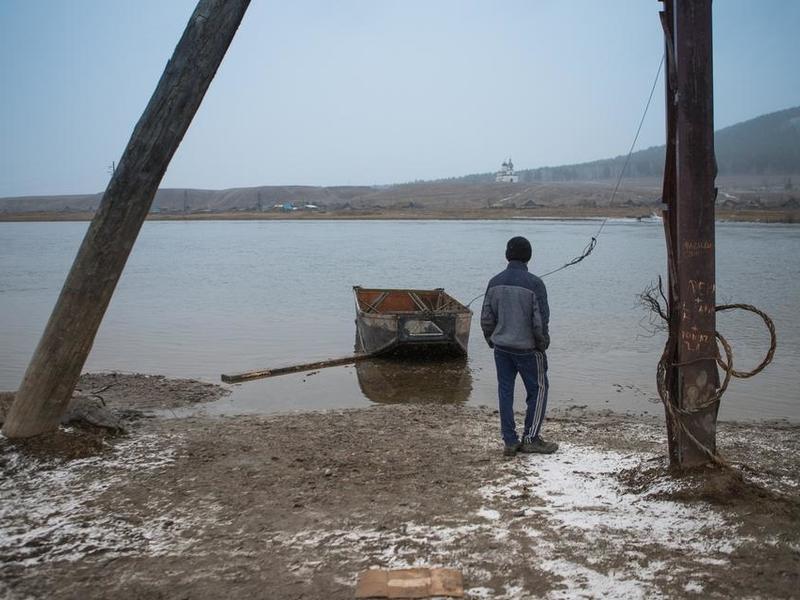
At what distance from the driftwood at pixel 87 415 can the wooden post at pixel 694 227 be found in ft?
16.0

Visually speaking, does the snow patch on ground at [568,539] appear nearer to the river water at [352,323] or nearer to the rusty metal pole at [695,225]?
the rusty metal pole at [695,225]

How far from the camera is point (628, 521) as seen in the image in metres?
4.41

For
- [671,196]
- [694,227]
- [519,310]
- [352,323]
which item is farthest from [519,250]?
[352,323]

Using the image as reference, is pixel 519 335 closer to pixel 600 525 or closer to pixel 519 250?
pixel 519 250

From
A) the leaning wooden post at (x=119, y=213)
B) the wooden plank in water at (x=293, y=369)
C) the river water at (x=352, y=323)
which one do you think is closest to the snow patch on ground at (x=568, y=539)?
the leaning wooden post at (x=119, y=213)

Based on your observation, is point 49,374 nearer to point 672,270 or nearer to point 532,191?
point 672,270

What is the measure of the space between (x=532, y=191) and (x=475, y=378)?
121781 millimetres

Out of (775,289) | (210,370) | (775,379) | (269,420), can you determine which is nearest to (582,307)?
(775,289)

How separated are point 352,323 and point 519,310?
12381mm

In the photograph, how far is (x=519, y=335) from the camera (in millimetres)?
5930

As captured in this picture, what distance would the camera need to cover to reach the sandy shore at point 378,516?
3738 mm

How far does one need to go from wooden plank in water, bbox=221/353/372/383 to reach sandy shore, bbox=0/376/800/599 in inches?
167

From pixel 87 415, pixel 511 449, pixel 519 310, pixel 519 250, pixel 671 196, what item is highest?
pixel 671 196

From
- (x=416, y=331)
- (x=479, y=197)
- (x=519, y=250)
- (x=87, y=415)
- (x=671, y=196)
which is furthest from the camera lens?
(x=479, y=197)
